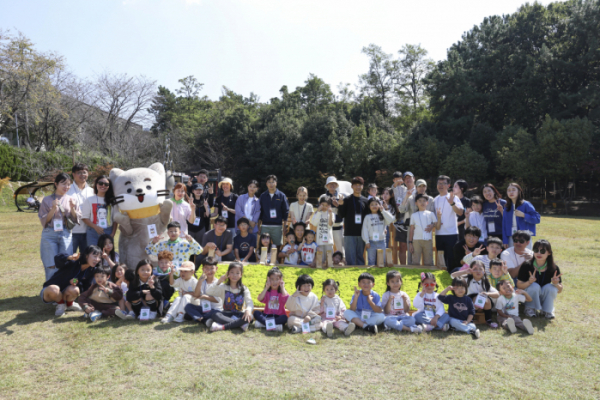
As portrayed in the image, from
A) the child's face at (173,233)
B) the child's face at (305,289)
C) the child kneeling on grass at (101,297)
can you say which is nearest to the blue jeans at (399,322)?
the child's face at (305,289)

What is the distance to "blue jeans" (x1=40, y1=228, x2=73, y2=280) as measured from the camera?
5781mm

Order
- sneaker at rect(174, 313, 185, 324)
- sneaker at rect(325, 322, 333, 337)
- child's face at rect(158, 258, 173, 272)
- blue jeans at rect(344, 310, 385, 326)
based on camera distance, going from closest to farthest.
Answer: sneaker at rect(325, 322, 333, 337) → blue jeans at rect(344, 310, 385, 326) → sneaker at rect(174, 313, 185, 324) → child's face at rect(158, 258, 173, 272)

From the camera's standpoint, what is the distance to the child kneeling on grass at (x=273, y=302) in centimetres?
489

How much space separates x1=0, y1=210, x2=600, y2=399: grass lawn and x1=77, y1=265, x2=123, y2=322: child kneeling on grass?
0.70 ft

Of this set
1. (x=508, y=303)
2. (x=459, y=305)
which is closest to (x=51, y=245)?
(x=459, y=305)

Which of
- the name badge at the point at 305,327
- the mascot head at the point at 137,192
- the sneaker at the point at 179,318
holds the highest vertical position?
the mascot head at the point at 137,192

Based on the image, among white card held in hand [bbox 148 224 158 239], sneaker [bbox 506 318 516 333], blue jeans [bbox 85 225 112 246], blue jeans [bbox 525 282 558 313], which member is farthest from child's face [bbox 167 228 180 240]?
blue jeans [bbox 525 282 558 313]

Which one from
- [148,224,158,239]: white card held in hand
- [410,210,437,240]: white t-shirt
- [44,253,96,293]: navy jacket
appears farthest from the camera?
[410,210,437,240]: white t-shirt

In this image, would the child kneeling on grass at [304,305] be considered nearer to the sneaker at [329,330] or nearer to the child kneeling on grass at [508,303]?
the sneaker at [329,330]

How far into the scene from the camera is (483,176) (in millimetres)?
25016

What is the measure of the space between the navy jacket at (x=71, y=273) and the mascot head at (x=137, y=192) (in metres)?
1.05

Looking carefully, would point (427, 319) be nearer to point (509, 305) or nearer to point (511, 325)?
point (511, 325)

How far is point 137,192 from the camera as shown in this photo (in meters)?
6.17

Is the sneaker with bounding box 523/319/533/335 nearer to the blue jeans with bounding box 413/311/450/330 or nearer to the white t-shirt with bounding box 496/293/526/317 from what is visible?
the white t-shirt with bounding box 496/293/526/317
